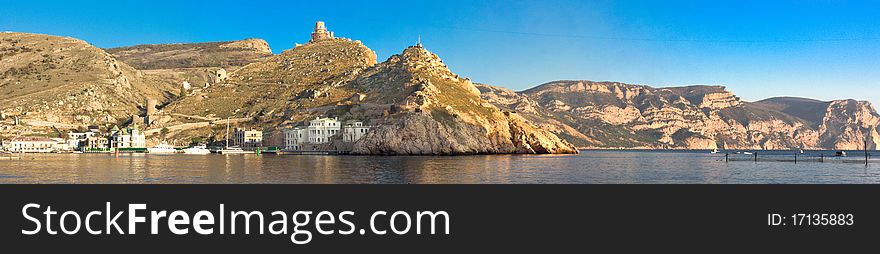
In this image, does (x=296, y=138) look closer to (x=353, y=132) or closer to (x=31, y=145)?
(x=353, y=132)

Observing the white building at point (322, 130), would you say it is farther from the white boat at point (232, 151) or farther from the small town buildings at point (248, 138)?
the small town buildings at point (248, 138)

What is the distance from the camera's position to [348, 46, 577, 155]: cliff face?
144000mm

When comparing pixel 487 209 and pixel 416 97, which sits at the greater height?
pixel 416 97

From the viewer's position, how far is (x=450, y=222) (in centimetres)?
1995

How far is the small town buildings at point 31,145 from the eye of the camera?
161375 mm

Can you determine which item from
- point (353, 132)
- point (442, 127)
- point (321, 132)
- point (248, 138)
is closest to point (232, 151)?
point (248, 138)

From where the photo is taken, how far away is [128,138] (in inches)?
7087

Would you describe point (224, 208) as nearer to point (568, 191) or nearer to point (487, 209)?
point (487, 209)

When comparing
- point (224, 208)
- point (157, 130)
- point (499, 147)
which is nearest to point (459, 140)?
point (499, 147)

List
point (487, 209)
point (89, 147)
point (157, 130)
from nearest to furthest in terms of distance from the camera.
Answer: point (487, 209)
point (89, 147)
point (157, 130)

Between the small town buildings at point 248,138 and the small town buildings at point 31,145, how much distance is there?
146ft

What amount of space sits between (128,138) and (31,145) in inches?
916

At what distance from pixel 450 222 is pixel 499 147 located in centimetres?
13561

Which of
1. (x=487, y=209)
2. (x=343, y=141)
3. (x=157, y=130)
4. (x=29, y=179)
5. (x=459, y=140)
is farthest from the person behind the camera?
(x=157, y=130)
